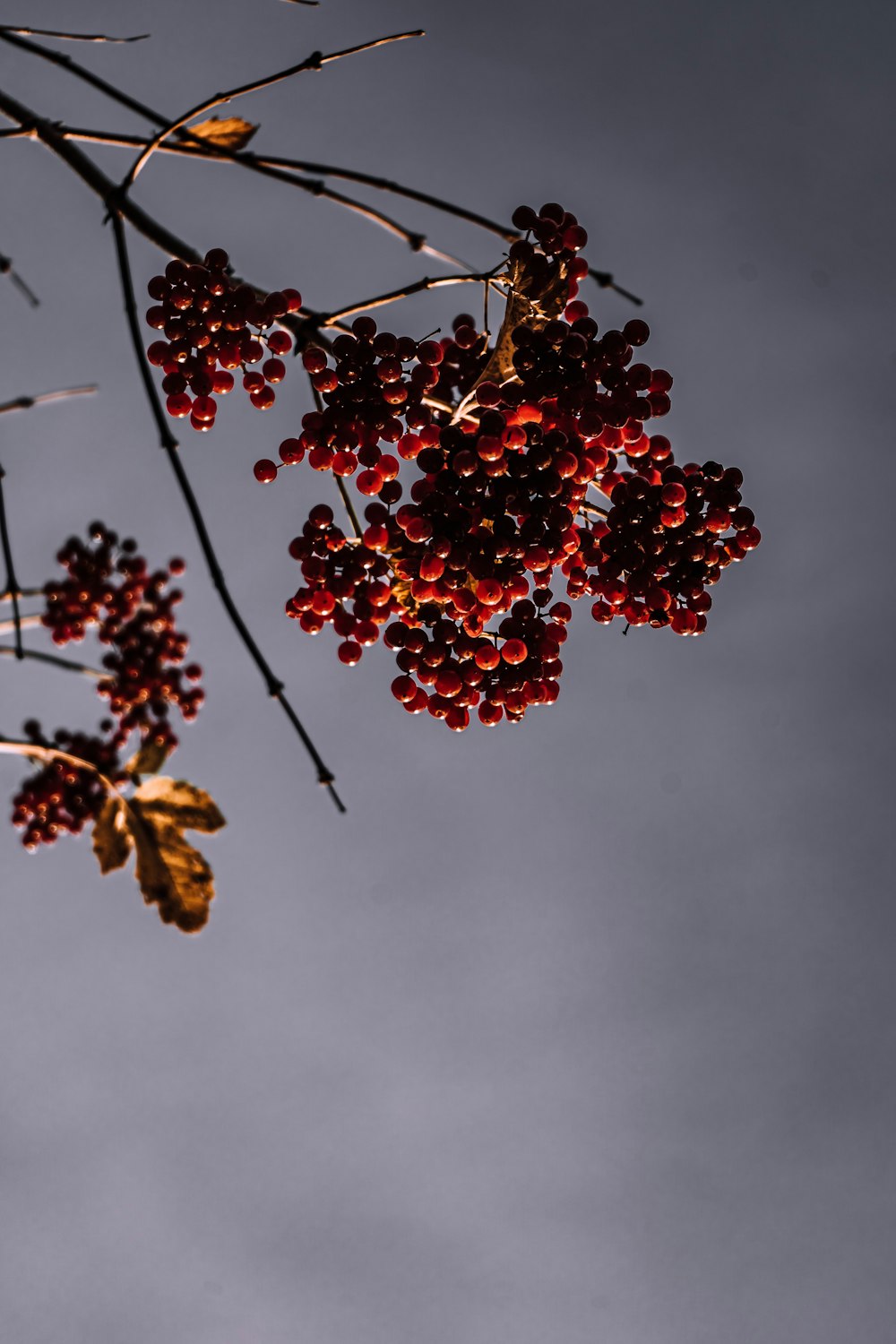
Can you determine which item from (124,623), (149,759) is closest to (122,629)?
(124,623)

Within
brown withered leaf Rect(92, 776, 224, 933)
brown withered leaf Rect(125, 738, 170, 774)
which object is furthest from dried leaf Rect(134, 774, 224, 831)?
brown withered leaf Rect(125, 738, 170, 774)

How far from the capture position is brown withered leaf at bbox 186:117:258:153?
6.72 feet

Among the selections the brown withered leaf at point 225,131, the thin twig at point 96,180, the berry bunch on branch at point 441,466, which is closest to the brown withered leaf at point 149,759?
the berry bunch on branch at point 441,466

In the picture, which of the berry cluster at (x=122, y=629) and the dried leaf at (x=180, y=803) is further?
the berry cluster at (x=122, y=629)

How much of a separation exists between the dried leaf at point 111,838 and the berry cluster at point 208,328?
85 cm

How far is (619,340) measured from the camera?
5.98 feet

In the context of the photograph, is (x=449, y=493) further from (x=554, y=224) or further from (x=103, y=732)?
(x=103, y=732)

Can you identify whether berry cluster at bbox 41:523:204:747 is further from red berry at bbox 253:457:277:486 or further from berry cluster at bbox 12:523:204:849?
red berry at bbox 253:457:277:486

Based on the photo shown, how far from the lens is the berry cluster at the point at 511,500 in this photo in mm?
1725

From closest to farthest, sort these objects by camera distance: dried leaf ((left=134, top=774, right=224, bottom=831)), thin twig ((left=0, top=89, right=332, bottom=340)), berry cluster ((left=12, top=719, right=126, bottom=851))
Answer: thin twig ((left=0, top=89, right=332, bottom=340))
dried leaf ((left=134, top=774, right=224, bottom=831))
berry cluster ((left=12, top=719, right=126, bottom=851))

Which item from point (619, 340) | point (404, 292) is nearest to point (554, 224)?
point (619, 340)

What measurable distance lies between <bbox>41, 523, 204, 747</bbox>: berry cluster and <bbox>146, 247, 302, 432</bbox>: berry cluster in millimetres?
2655

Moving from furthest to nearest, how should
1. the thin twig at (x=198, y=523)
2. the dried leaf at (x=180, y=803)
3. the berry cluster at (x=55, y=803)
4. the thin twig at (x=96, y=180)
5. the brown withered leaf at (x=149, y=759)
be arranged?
the berry cluster at (x=55, y=803), the brown withered leaf at (x=149, y=759), the dried leaf at (x=180, y=803), the thin twig at (x=96, y=180), the thin twig at (x=198, y=523)

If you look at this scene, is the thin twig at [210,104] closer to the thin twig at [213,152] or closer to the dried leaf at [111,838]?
the thin twig at [213,152]
